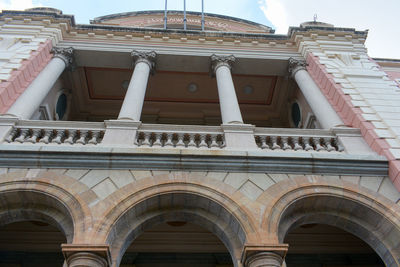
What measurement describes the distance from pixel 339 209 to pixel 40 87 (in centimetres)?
854

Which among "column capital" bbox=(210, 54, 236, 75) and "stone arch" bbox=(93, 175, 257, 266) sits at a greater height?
"column capital" bbox=(210, 54, 236, 75)

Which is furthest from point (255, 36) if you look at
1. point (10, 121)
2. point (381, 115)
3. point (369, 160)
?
point (10, 121)

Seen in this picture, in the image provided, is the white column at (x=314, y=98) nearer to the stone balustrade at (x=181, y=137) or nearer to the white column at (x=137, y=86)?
the stone balustrade at (x=181, y=137)

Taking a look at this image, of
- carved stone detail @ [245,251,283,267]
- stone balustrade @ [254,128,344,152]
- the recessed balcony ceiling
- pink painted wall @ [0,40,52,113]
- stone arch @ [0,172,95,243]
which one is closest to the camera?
carved stone detail @ [245,251,283,267]

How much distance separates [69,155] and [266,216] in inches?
165

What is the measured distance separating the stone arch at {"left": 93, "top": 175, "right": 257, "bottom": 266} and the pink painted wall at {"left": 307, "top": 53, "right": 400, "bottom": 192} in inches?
139

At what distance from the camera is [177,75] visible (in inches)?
544

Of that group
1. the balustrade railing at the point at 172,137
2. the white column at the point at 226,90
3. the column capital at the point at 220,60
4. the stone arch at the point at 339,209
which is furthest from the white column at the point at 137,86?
the stone arch at the point at 339,209

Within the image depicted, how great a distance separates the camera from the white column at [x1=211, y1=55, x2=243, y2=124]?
29.7 ft

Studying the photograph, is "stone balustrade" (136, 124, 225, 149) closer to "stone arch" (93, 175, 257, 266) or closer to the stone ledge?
the stone ledge

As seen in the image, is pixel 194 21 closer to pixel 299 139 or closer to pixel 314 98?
pixel 314 98

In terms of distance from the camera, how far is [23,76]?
9508 mm

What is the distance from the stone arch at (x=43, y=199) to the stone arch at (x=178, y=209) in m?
0.64

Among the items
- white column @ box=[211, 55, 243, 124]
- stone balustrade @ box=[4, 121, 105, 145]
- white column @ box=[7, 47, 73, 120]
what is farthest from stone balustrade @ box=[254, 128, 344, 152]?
white column @ box=[7, 47, 73, 120]
